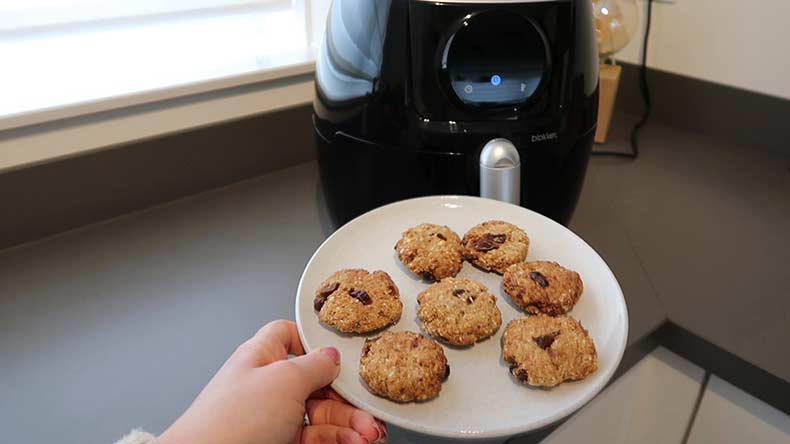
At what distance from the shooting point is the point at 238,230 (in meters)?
0.77

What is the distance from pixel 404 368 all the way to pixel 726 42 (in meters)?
0.84

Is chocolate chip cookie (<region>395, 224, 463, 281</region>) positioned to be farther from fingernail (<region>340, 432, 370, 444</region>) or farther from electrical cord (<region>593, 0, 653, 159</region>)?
electrical cord (<region>593, 0, 653, 159</region>)

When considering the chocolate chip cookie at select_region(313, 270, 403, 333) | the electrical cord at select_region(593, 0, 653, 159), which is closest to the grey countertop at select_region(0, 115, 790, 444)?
the electrical cord at select_region(593, 0, 653, 159)

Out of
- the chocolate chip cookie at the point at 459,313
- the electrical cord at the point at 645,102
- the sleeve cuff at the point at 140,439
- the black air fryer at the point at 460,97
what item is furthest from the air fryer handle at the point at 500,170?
the electrical cord at the point at 645,102

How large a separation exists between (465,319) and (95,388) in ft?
1.11

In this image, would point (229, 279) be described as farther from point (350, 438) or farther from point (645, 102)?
point (645, 102)

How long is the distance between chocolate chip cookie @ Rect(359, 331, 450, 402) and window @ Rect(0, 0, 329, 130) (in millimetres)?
490

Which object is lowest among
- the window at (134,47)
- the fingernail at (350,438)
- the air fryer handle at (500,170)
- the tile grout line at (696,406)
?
the tile grout line at (696,406)

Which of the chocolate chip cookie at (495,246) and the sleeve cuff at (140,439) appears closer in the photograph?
the sleeve cuff at (140,439)

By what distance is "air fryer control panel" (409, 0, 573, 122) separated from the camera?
52 cm

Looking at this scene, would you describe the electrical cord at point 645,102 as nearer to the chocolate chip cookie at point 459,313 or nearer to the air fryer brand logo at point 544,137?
the air fryer brand logo at point 544,137

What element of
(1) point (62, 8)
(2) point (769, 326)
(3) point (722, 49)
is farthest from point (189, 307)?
(3) point (722, 49)

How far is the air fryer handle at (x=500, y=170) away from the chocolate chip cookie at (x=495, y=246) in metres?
0.04

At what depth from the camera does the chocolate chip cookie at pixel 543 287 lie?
48 cm
